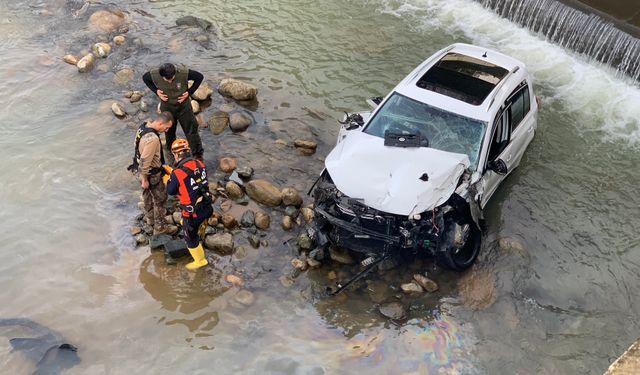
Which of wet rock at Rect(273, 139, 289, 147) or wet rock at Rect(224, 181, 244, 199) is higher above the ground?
wet rock at Rect(273, 139, 289, 147)

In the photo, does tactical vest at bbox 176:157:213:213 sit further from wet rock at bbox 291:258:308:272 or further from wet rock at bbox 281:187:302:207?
wet rock at bbox 281:187:302:207

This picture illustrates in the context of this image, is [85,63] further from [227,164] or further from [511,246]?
[511,246]

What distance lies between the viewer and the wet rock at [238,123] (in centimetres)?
988

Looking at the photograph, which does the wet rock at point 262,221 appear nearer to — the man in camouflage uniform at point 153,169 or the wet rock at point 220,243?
the wet rock at point 220,243

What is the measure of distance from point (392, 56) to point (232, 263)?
6.91 metres

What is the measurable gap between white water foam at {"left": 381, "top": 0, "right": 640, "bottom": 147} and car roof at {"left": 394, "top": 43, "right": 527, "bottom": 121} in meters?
2.80

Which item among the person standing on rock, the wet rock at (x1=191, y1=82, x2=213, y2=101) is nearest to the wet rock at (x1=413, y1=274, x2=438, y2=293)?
the person standing on rock

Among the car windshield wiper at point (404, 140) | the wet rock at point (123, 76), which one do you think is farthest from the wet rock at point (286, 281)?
the wet rock at point (123, 76)

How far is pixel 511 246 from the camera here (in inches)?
313

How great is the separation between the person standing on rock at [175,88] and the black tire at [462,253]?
4369 mm

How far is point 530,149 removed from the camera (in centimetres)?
987

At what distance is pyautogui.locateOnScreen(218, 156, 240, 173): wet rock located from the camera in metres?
8.95

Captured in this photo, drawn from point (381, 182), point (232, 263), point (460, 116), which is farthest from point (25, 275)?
point (460, 116)

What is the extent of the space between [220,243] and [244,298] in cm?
97
